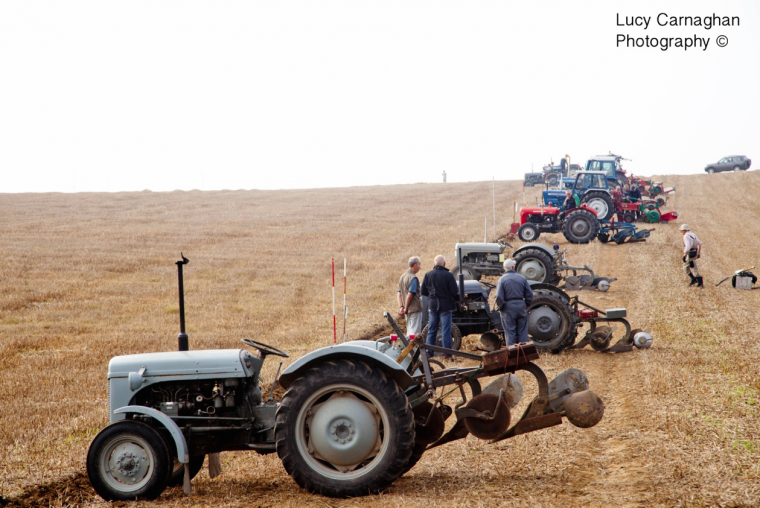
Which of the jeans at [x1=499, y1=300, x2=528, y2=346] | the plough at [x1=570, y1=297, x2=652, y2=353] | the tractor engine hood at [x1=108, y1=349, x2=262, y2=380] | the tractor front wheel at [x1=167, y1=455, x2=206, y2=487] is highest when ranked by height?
the tractor engine hood at [x1=108, y1=349, x2=262, y2=380]

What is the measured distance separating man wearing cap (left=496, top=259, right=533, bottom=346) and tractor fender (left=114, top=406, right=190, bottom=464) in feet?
18.8

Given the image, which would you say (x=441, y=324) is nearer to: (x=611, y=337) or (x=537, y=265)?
(x=611, y=337)

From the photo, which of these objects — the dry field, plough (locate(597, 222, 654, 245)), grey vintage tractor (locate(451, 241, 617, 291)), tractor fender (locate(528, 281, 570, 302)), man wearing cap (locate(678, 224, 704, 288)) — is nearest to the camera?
the dry field

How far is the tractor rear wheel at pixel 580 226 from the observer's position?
78.1 feet

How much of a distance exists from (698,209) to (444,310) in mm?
27899

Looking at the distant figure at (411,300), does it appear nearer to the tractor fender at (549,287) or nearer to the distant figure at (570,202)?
the tractor fender at (549,287)

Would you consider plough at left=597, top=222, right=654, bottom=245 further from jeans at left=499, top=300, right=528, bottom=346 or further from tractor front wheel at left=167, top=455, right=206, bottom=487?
tractor front wheel at left=167, top=455, right=206, bottom=487

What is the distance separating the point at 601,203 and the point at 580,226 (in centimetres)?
320

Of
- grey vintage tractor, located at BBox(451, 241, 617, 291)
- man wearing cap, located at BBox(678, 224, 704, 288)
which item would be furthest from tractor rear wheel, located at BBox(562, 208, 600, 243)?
grey vintage tractor, located at BBox(451, 241, 617, 291)

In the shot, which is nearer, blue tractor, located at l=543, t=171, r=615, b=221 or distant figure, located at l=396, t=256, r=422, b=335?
distant figure, located at l=396, t=256, r=422, b=335

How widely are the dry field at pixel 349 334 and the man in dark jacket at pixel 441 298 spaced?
5.20ft

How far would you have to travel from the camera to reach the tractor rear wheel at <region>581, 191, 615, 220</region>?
26484mm

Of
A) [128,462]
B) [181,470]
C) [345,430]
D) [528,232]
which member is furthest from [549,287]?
[528,232]

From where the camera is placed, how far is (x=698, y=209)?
34656 mm
